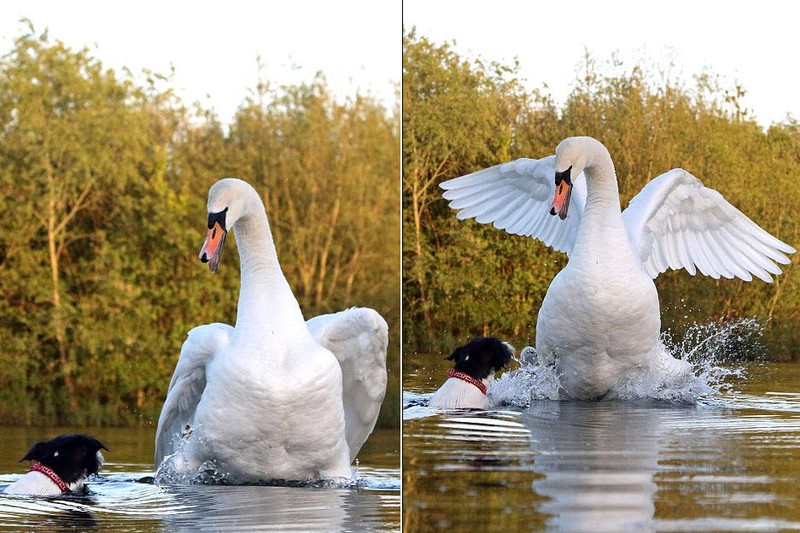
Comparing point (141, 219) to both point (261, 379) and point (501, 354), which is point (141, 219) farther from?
point (261, 379)

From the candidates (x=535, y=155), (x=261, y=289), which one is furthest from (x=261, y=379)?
(x=535, y=155)

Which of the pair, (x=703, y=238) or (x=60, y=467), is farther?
(x=703, y=238)

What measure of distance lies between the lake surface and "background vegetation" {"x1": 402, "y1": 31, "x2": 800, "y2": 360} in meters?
2.22

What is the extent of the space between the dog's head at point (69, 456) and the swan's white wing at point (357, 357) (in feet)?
2.27

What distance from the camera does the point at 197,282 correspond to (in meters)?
7.50

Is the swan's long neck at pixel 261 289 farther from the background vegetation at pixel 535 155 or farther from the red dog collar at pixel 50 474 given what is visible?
the background vegetation at pixel 535 155

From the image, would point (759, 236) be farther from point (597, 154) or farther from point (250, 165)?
point (250, 165)

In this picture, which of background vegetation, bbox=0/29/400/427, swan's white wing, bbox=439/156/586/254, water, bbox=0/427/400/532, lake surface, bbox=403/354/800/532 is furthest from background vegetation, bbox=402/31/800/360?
water, bbox=0/427/400/532

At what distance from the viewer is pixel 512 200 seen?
519 cm

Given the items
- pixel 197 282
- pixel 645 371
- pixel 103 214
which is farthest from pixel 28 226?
pixel 645 371

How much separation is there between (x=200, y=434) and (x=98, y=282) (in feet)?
13.2

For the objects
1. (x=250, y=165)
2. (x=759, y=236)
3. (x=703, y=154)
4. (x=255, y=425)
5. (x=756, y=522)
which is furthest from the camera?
(x=250, y=165)

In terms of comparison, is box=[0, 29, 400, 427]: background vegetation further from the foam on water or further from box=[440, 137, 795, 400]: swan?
the foam on water

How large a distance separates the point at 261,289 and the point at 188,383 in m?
0.34
